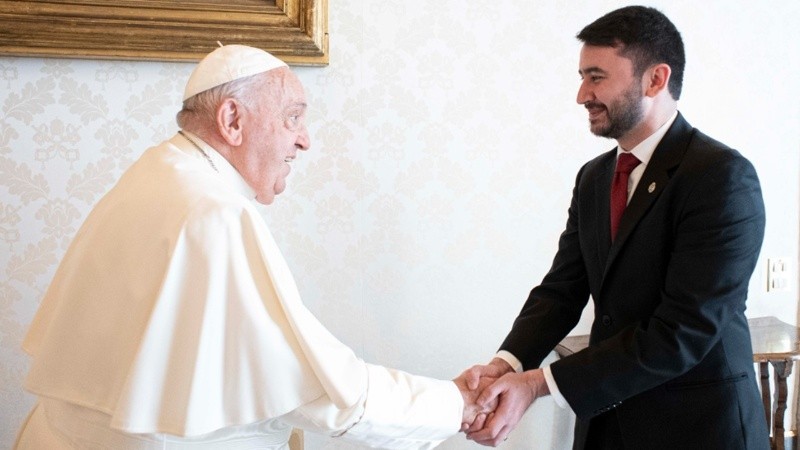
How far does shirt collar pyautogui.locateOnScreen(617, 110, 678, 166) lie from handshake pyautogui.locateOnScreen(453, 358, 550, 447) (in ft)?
2.05

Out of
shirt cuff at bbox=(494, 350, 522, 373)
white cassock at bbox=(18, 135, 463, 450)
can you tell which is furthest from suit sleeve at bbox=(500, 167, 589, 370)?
white cassock at bbox=(18, 135, 463, 450)

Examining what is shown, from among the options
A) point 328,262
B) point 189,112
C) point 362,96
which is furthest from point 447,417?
point 362,96

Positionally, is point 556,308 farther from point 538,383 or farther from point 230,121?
point 230,121

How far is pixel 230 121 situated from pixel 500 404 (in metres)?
1.05

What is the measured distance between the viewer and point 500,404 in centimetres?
240

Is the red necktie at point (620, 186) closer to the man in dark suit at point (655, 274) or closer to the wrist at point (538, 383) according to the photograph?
the man in dark suit at point (655, 274)

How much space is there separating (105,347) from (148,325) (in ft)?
0.57

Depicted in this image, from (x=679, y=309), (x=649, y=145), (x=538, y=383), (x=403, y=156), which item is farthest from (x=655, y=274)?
(x=403, y=156)

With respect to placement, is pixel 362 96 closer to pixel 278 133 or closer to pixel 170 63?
pixel 170 63

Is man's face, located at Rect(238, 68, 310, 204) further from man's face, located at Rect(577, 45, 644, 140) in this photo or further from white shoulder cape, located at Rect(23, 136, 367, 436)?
man's face, located at Rect(577, 45, 644, 140)

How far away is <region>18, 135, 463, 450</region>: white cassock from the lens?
5.71 feet

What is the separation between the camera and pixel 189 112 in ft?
6.80

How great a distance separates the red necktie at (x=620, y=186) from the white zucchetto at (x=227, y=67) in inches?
36.1

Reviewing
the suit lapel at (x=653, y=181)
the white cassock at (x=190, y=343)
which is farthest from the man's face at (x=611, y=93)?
the white cassock at (x=190, y=343)
